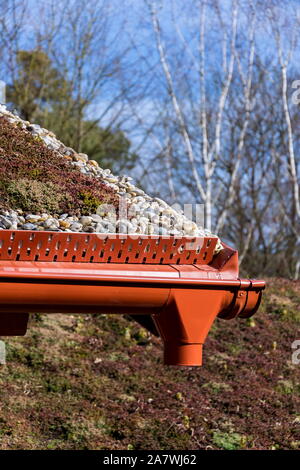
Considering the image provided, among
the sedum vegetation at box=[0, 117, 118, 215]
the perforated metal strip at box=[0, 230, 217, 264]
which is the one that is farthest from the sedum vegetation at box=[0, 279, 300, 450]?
the perforated metal strip at box=[0, 230, 217, 264]

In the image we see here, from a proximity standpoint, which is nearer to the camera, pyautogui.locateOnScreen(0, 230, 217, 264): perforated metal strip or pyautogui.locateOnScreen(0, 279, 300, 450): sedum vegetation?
pyautogui.locateOnScreen(0, 230, 217, 264): perforated metal strip

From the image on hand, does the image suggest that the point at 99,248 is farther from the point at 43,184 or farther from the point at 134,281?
the point at 43,184

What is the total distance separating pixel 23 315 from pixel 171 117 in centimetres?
1175

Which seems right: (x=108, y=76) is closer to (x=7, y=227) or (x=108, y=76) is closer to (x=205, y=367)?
(x=205, y=367)

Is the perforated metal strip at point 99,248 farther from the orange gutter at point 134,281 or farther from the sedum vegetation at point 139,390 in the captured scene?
the sedum vegetation at point 139,390

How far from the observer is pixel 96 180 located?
9.33 ft

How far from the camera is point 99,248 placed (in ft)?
7.63

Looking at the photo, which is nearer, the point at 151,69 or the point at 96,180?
the point at 96,180

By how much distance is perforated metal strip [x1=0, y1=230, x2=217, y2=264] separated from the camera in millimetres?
2232

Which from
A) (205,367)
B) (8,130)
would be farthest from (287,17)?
(8,130)

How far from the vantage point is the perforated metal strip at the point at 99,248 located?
223cm

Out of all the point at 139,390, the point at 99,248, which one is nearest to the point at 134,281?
the point at 99,248

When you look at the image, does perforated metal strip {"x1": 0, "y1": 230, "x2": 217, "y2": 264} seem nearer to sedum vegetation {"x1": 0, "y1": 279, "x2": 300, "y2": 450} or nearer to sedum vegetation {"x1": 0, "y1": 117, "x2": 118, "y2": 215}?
sedum vegetation {"x1": 0, "y1": 117, "x2": 118, "y2": 215}
